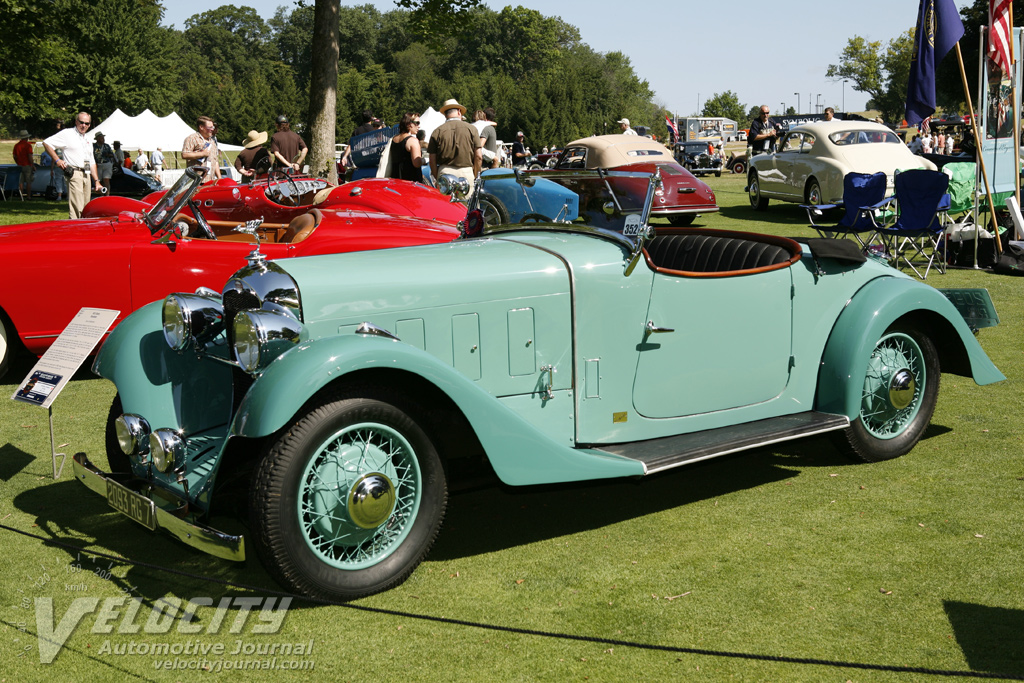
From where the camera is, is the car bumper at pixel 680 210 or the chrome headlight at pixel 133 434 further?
the car bumper at pixel 680 210

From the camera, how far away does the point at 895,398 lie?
475cm

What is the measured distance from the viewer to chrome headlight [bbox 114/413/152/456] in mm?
3586

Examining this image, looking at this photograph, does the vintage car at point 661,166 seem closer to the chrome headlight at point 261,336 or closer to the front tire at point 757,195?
the front tire at point 757,195

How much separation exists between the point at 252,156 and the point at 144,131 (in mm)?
18535

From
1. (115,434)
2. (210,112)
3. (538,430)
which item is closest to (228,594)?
(115,434)

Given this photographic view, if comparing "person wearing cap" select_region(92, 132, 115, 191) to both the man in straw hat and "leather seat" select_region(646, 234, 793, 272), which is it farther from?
"leather seat" select_region(646, 234, 793, 272)

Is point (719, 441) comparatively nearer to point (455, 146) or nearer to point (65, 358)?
point (65, 358)

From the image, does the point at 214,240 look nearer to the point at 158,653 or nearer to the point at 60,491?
the point at 60,491

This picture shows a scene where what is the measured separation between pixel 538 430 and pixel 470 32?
19884 millimetres

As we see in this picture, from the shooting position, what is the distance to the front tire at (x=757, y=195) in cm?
1719

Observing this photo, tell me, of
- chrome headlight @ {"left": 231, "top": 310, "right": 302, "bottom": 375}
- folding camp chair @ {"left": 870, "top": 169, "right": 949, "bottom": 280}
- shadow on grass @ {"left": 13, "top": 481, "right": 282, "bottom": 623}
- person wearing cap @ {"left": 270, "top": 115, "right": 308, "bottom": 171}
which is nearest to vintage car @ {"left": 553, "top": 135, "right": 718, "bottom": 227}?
folding camp chair @ {"left": 870, "top": 169, "right": 949, "bottom": 280}

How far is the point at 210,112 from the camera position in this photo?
6225 centimetres

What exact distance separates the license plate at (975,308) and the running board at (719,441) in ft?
4.11

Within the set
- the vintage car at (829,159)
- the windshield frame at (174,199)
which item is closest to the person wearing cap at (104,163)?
the vintage car at (829,159)
